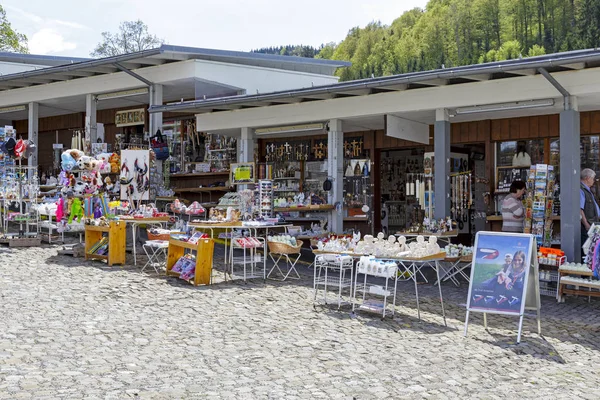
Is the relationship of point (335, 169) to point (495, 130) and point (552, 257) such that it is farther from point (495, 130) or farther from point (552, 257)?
point (552, 257)

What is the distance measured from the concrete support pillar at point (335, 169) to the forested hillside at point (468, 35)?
141 feet

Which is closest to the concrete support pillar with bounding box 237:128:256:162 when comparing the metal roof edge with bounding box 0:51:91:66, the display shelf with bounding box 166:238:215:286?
the display shelf with bounding box 166:238:215:286

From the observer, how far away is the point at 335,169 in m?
13.9

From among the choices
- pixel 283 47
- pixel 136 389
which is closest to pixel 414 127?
pixel 136 389

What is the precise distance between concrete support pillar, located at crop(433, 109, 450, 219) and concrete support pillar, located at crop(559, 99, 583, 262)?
2.04m

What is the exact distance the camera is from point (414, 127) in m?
13.7

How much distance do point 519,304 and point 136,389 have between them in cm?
427

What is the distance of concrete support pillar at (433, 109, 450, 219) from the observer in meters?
11.8

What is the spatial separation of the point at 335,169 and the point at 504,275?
6.48 meters

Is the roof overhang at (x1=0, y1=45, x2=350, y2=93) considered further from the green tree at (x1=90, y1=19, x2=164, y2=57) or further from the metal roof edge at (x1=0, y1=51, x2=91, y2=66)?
the green tree at (x1=90, y1=19, x2=164, y2=57)

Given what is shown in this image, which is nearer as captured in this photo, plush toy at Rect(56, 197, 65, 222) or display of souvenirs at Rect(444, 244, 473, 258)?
display of souvenirs at Rect(444, 244, 473, 258)

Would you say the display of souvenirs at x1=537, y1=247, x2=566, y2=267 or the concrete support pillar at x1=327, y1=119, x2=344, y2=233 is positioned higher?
the concrete support pillar at x1=327, y1=119, x2=344, y2=233

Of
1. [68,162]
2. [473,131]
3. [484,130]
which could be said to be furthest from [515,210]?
[68,162]

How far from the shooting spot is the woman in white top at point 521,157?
13.7 metres
